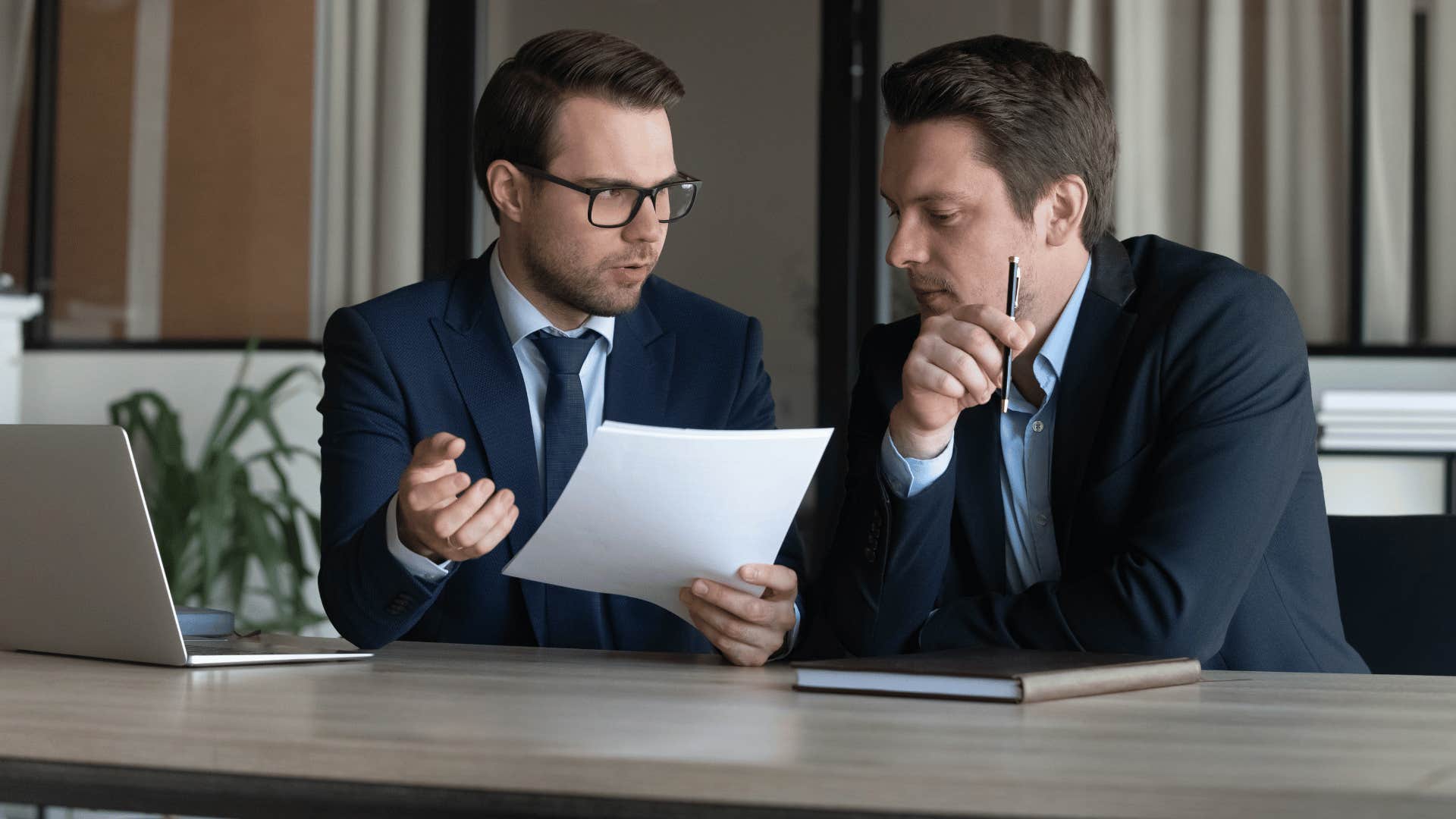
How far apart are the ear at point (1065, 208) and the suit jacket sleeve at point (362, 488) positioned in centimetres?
85

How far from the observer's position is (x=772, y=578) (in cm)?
140

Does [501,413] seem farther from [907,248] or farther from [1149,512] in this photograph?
[1149,512]

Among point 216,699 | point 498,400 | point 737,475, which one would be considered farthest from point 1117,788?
point 498,400

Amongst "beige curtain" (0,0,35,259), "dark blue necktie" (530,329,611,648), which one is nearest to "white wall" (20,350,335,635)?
"beige curtain" (0,0,35,259)

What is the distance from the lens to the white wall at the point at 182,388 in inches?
161

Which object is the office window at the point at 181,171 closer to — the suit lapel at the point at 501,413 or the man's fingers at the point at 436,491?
the suit lapel at the point at 501,413

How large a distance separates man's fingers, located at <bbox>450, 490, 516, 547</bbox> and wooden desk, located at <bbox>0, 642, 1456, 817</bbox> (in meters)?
0.16

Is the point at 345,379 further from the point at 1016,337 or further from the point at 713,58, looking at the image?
the point at 713,58

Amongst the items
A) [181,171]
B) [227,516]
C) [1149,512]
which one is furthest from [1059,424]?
[181,171]

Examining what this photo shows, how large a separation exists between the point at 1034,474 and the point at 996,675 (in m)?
0.67

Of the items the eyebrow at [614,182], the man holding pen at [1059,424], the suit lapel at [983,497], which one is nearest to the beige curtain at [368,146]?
the eyebrow at [614,182]

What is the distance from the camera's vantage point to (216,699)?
43.1 inches

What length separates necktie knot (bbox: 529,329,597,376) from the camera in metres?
1.89

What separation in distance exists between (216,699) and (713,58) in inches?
136
